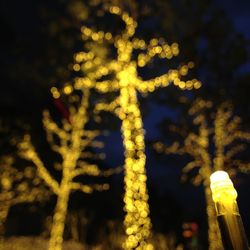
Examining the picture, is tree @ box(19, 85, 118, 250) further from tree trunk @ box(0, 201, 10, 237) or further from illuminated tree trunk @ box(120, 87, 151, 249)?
illuminated tree trunk @ box(120, 87, 151, 249)

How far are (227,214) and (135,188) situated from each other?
3702mm

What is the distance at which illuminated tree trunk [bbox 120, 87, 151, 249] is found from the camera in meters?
6.18

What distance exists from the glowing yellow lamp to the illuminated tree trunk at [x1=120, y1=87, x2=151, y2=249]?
11.2 feet

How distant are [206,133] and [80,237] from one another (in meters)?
7.64

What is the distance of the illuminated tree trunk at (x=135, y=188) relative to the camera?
6.18m

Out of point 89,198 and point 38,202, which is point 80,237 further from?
point 89,198

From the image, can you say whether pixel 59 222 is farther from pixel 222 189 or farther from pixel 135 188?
pixel 222 189

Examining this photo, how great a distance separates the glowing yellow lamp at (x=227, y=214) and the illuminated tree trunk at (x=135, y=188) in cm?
343

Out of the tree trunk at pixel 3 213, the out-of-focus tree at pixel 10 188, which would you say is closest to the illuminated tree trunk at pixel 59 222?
the out-of-focus tree at pixel 10 188

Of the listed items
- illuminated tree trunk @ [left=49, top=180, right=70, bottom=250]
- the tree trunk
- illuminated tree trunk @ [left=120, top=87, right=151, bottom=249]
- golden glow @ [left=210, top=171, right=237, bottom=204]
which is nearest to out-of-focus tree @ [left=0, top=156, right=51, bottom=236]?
the tree trunk

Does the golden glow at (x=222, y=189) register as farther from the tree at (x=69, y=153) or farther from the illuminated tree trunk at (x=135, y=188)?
the tree at (x=69, y=153)

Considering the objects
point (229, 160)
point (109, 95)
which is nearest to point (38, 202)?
point (109, 95)

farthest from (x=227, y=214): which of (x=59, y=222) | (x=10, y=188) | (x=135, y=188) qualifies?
(x=10, y=188)

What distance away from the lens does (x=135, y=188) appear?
630 centimetres
